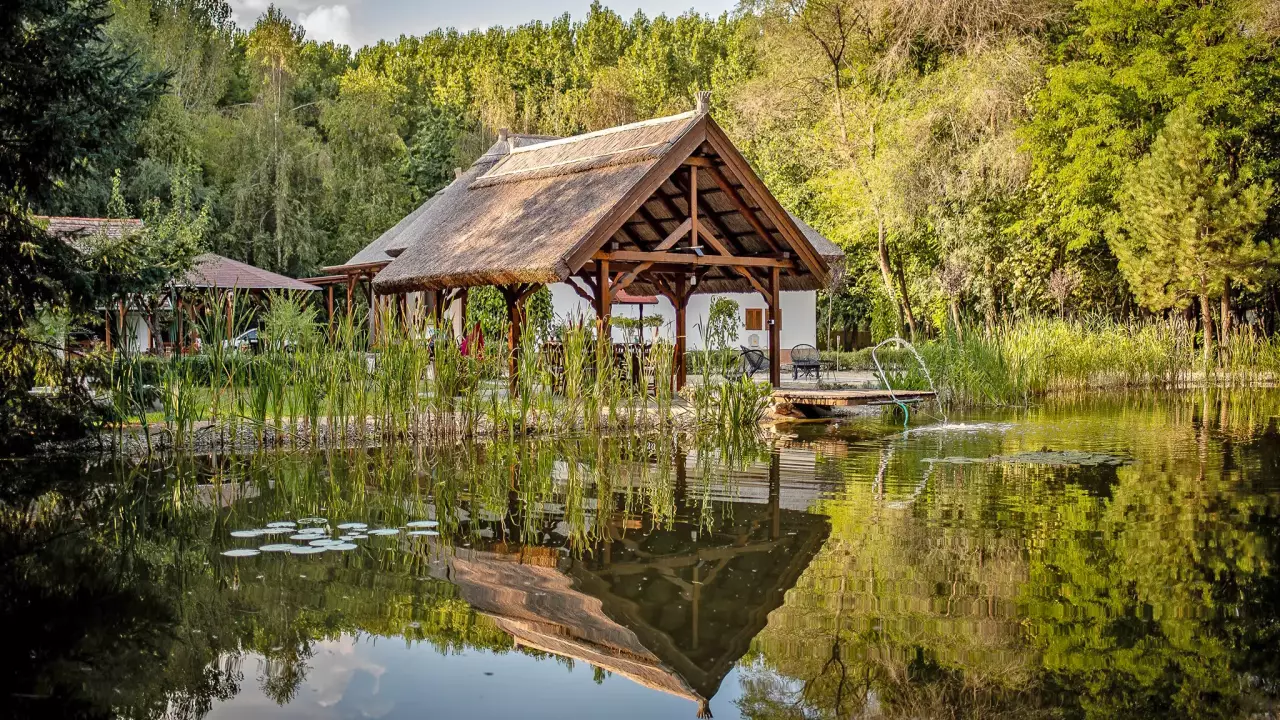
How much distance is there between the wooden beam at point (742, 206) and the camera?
15398 mm

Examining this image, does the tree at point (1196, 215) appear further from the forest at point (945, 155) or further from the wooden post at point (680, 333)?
the wooden post at point (680, 333)

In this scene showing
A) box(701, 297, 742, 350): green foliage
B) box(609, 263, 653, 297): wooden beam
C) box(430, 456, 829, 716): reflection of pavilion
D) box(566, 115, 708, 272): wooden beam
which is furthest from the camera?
box(609, 263, 653, 297): wooden beam

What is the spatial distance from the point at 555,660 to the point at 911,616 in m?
1.51

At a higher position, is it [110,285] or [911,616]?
[110,285]

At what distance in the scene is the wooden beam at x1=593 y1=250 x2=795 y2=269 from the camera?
14.6m

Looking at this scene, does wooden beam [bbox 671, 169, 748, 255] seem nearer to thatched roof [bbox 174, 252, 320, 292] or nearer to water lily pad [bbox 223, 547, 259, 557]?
water lily pad [bbox 223, 547, 259, 557]

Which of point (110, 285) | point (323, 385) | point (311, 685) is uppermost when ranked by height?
point (110, 285)

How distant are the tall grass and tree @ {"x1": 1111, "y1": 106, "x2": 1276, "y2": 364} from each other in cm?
73

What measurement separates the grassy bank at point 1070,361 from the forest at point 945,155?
1.75 meters

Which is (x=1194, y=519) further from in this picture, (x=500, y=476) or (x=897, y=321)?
(x=897, y=321)

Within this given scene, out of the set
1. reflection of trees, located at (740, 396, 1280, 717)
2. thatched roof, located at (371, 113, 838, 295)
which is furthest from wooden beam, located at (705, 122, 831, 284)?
reflection of trees, located at (740, 396, 1280, 717)

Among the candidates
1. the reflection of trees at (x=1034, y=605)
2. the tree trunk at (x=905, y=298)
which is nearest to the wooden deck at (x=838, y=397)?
the reflection of trees at (x=1034, y=605)

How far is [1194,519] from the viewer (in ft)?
23.3

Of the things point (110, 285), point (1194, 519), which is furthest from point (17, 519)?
point (1194, 519)
